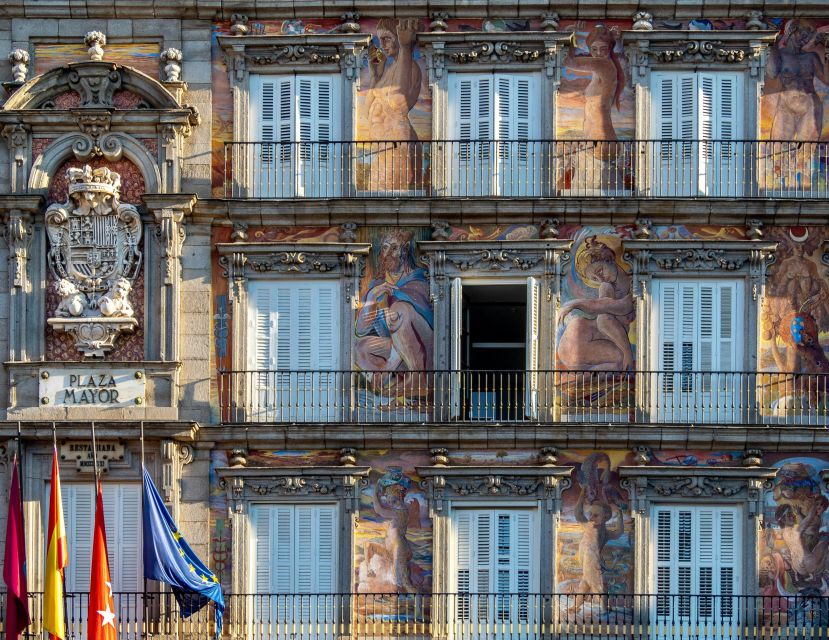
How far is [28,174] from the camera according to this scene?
1539 inches

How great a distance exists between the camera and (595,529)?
3834 cm

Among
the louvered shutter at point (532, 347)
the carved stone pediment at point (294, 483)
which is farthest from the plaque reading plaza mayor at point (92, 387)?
the louvered shutter at point (532, 347)

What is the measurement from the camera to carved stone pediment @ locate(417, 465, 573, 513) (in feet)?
125

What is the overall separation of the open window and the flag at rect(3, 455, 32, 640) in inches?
260

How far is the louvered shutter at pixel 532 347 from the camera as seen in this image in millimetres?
38500

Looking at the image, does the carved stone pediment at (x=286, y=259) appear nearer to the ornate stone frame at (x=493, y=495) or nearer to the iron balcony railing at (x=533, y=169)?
the iron balcony railing at (x=533, y=169)

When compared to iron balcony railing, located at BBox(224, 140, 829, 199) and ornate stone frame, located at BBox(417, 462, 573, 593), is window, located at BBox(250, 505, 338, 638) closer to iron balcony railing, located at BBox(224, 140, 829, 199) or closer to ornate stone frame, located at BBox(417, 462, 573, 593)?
ornate stone frame, located at BBox(417, 462, 573, 593)

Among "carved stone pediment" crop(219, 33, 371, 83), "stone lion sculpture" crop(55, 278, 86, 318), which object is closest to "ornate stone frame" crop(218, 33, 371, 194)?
"carved stone pediment" crop(219, 33, 371, 83)

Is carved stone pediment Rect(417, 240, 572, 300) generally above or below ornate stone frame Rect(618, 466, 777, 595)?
above

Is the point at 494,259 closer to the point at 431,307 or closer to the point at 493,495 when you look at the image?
the point at 431,307

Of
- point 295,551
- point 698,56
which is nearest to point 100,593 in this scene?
point 295,551

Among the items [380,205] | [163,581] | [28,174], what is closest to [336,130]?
[380,205]

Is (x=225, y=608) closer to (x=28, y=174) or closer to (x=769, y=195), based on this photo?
(x=28, y=174)

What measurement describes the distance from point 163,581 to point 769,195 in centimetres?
1075
